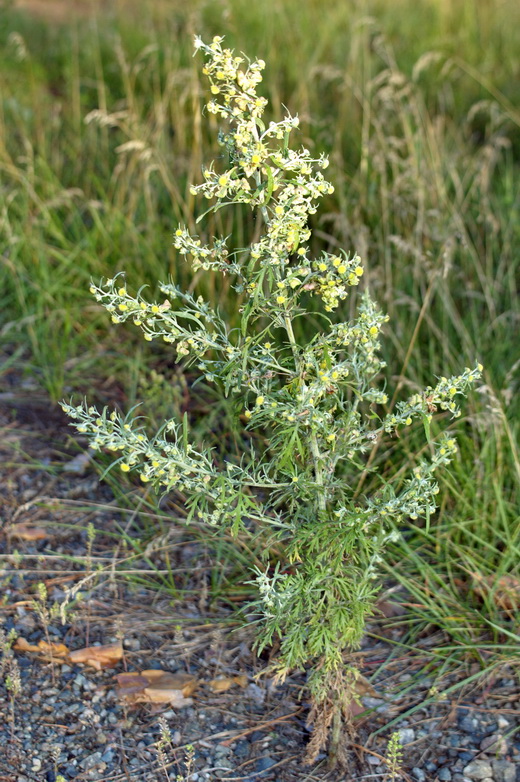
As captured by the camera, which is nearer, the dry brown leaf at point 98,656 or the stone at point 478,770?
the stone at point 478,770

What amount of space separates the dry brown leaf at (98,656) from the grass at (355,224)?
35 centimetres

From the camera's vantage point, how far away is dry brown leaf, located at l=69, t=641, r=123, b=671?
7.20 ft

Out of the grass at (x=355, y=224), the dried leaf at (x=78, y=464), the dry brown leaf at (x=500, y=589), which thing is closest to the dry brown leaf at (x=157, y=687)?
the grass at (x=355, y=224)

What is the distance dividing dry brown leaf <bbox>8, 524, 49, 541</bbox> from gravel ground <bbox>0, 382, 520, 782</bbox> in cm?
1

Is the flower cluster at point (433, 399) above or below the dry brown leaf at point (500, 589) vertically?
above

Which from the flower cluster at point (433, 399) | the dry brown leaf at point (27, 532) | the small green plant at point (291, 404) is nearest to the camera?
the small green plant at point (291, 404)

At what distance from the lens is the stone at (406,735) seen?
2.02 metres

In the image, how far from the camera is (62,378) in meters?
3.20

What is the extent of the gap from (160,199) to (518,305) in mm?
1804

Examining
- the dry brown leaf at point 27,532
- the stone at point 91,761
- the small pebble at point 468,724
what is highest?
the small pebble at point 468,724

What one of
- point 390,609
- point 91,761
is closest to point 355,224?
point 390,609

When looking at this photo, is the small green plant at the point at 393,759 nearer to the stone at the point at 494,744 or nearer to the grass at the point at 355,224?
the stone at the point at 494,744

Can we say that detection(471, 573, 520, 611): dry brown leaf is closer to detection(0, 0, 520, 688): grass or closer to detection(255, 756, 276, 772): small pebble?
detection(0, 0, 520, 688): grass

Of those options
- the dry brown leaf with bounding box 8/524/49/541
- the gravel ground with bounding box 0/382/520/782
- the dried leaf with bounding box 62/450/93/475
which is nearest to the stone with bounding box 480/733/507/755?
the gravel ground with bounding box 0/382/520/782
